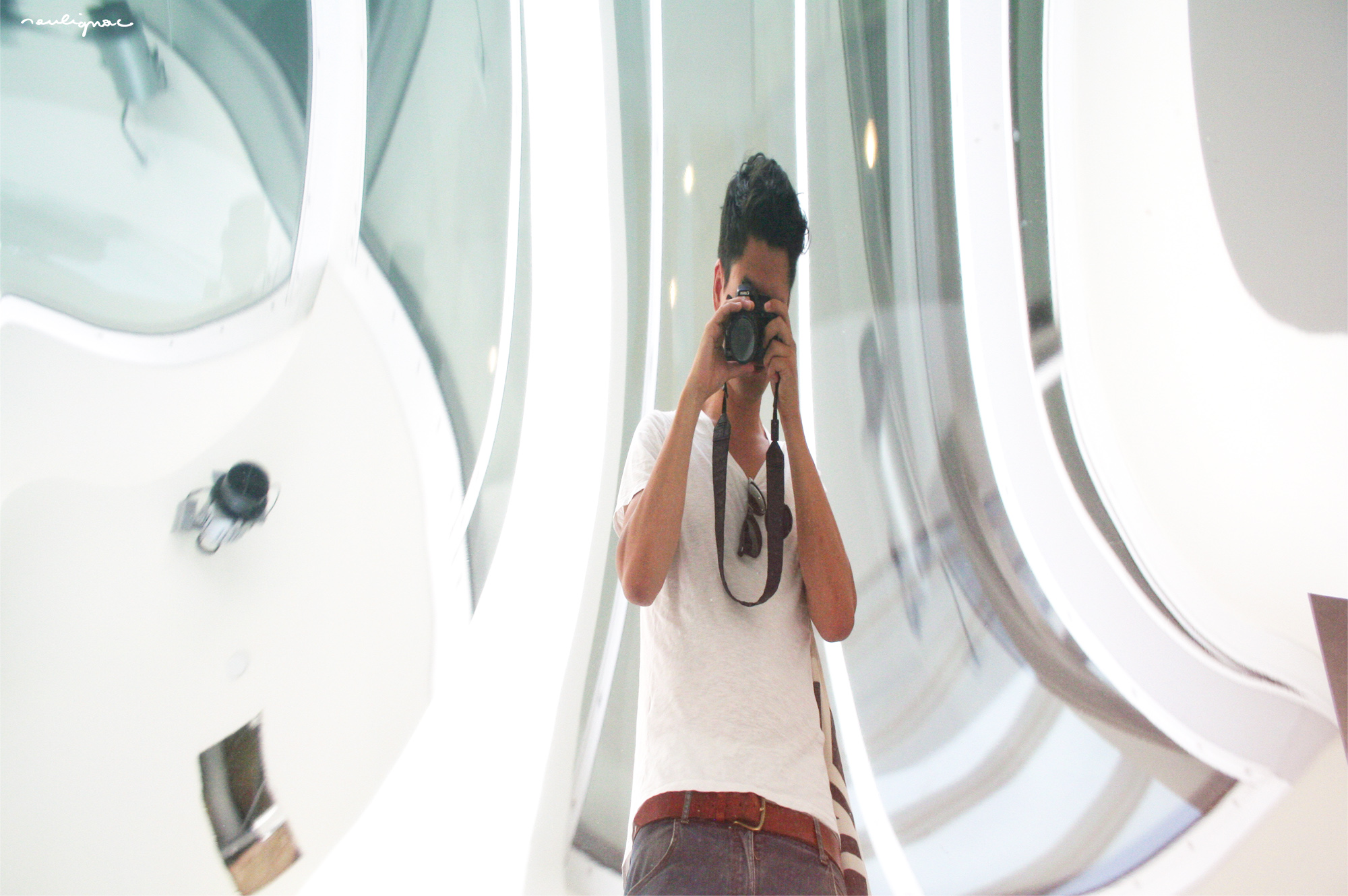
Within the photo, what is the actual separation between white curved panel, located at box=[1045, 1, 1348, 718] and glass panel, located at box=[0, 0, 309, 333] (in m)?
1.31

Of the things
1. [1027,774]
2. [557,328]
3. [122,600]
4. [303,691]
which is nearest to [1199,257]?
[1027,774]

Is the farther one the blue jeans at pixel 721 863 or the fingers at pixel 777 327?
the fingers at pixel 777 327

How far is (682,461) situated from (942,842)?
36.7 inches

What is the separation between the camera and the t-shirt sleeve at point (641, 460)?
695mm

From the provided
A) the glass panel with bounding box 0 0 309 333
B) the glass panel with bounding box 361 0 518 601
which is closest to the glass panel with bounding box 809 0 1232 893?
the glass panel with bounding box 361 0 518 601

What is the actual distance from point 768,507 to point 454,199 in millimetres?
1025

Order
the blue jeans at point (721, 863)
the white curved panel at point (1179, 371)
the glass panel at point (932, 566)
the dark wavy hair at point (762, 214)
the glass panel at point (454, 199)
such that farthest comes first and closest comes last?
the glass panel at point (454, 199), the glass panel at point (932, 566), the white curved panel at point (1179, 371), the dark wavy hair at point (762, 214), the blue jeans at point (721, 863)

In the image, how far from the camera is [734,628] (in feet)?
2.16

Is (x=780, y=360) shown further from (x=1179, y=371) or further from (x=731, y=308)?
(x=1179, y=371)

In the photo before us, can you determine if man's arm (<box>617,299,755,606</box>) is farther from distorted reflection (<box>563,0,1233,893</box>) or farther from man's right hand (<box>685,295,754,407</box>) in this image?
distorted reflection (<box>563,0,1233,893</box>)

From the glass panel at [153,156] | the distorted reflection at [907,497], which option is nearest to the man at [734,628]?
the distorted reflection at [907,497]

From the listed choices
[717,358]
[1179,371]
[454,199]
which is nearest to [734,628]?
[717,358]

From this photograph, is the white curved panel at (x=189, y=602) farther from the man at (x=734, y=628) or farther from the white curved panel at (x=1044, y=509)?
the white curved panel at (x=1044, y=509)

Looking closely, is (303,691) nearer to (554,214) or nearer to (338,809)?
(338,809)
